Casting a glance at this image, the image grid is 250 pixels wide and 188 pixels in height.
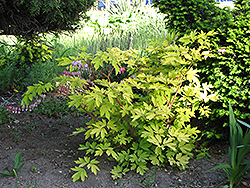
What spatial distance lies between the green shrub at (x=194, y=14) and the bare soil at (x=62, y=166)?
4.94ft

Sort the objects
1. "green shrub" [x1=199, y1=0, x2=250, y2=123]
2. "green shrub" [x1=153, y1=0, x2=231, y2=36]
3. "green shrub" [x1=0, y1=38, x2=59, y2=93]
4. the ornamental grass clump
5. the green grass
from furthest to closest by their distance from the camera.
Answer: the green grass < "green shrub" [x1=0, y1=38, x2=59, y2=93] < "green shrub" [x1=153, y1=0, x2=231, y2=36] < "green shrub" [x1=199, y1=0, x2=250, y2=123] < the ornamental grass clump

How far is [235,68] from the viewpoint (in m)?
2.28

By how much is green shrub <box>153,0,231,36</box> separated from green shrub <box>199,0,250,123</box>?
0.20m

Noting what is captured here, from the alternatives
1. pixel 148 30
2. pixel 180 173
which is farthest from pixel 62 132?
pixel 148 30

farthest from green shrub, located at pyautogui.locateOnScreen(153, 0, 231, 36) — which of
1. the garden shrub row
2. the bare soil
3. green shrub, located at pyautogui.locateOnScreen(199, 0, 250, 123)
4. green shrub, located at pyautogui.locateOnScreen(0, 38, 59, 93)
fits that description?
green shrub, located at pyautogui.locateOnScreen(0, 38, 59, 93)

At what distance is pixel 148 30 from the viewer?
7.22m

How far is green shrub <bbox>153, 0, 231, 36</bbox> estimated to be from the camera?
2.59 m

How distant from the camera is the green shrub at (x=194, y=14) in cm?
259

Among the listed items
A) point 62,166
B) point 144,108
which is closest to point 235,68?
point 144,108

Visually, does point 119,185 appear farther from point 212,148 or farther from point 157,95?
point 212,148

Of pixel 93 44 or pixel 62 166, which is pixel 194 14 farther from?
pixel 93 44

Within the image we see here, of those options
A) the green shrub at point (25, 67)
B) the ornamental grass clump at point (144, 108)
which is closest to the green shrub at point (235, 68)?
the ornamental grass clump at point (144, 108)

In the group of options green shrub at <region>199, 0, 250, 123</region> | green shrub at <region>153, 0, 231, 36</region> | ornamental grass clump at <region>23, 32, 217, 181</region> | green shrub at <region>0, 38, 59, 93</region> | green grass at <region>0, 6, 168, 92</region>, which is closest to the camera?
ornamental grass clump at <region>23, 32, 217, 181</region>

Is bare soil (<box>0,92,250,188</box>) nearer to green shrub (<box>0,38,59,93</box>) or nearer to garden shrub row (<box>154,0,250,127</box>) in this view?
garden shrub row (<box>154,0,250,127</box>)
